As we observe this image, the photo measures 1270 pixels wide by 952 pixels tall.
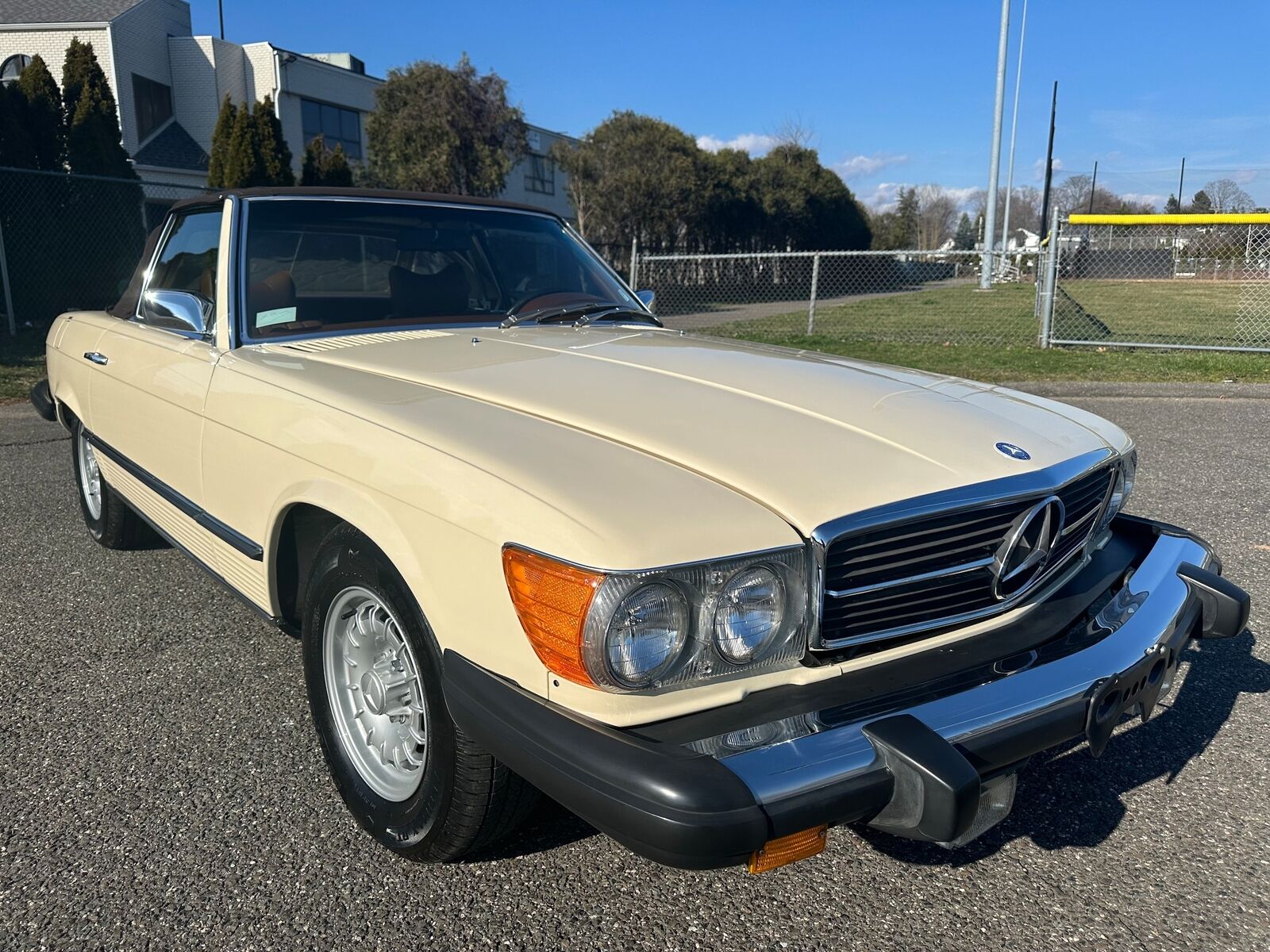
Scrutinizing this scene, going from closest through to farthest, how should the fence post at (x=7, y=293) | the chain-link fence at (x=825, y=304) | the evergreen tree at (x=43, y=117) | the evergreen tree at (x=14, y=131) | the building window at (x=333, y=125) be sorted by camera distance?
the fence post at (x=7, y=293)
the evergreen tree at (x=14, y=131)
the evergreen tree at (x=43, y=117)
the chain-link fence at (x=825, y=304)
the building window at (x=333, y=125)

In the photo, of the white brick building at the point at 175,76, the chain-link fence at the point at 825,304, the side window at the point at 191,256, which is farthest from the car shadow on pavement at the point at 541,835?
the white brick building at the point at 175,76

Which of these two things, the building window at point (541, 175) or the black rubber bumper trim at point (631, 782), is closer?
the black rubber bumper trim at point (631, 782)

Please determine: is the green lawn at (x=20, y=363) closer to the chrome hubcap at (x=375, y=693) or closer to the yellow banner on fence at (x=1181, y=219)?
the chrome hubcap at (x=375, y=693)

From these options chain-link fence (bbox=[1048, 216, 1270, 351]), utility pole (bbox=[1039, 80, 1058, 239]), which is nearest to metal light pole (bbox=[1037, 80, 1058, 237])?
utility pole (bbox=[1039, 80, 1058, 239])

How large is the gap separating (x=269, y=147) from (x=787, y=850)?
62.7 feet

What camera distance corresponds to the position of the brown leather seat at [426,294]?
3.37 metres

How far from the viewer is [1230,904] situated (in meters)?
2.12

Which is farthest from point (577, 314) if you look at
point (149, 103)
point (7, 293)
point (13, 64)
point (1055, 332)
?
point (149, 103)

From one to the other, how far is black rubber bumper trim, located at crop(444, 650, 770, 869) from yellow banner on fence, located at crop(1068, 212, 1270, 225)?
11.5m

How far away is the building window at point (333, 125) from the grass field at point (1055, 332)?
55.9ft

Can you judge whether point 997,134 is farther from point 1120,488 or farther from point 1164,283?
point 1120,488

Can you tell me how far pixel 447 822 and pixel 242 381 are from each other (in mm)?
1415

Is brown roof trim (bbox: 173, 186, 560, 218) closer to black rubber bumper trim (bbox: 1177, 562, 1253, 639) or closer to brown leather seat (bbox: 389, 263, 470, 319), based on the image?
brown leather seat (bbox: 389, 263, 470, 319)

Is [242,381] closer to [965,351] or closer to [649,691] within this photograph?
[649,691]
